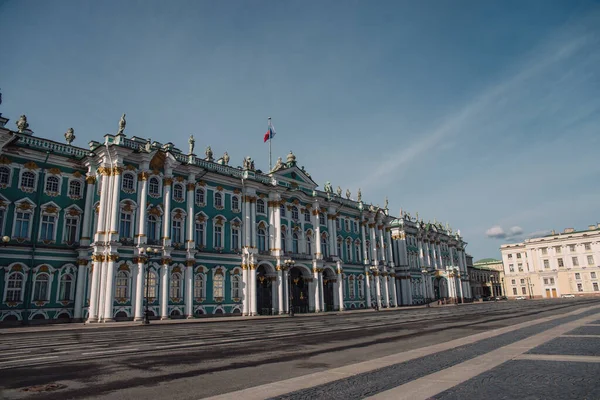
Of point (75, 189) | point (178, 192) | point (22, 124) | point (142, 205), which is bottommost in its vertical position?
point (142, 205)

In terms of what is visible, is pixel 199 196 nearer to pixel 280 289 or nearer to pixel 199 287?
pixel 199 287

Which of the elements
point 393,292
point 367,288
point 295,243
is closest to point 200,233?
point 295,243

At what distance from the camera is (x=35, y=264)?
32.0m

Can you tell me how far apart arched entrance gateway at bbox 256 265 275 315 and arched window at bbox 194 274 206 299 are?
7.28m

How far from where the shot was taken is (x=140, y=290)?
3469cm

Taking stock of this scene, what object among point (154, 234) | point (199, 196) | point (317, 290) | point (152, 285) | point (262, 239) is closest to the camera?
point (152, 285)

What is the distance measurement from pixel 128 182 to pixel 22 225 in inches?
337

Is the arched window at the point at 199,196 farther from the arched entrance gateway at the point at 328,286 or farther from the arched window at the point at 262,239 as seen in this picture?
the arched entrance gateway at the point at 328,286

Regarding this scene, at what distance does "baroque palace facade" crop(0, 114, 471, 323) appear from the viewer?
32219mm

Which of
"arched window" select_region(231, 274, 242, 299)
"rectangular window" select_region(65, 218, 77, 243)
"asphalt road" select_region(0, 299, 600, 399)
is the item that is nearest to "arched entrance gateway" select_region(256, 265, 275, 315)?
"arched window" select_region(231, 274, 242, 299)

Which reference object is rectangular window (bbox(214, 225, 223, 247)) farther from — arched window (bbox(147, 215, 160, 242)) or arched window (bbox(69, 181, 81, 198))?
arched window (bbox(69, 181, 81, 198))

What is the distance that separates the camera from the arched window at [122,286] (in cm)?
3422

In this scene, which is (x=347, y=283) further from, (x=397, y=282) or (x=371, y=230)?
(x=397, y=282)

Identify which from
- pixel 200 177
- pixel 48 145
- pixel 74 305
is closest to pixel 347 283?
pixel 200 177
